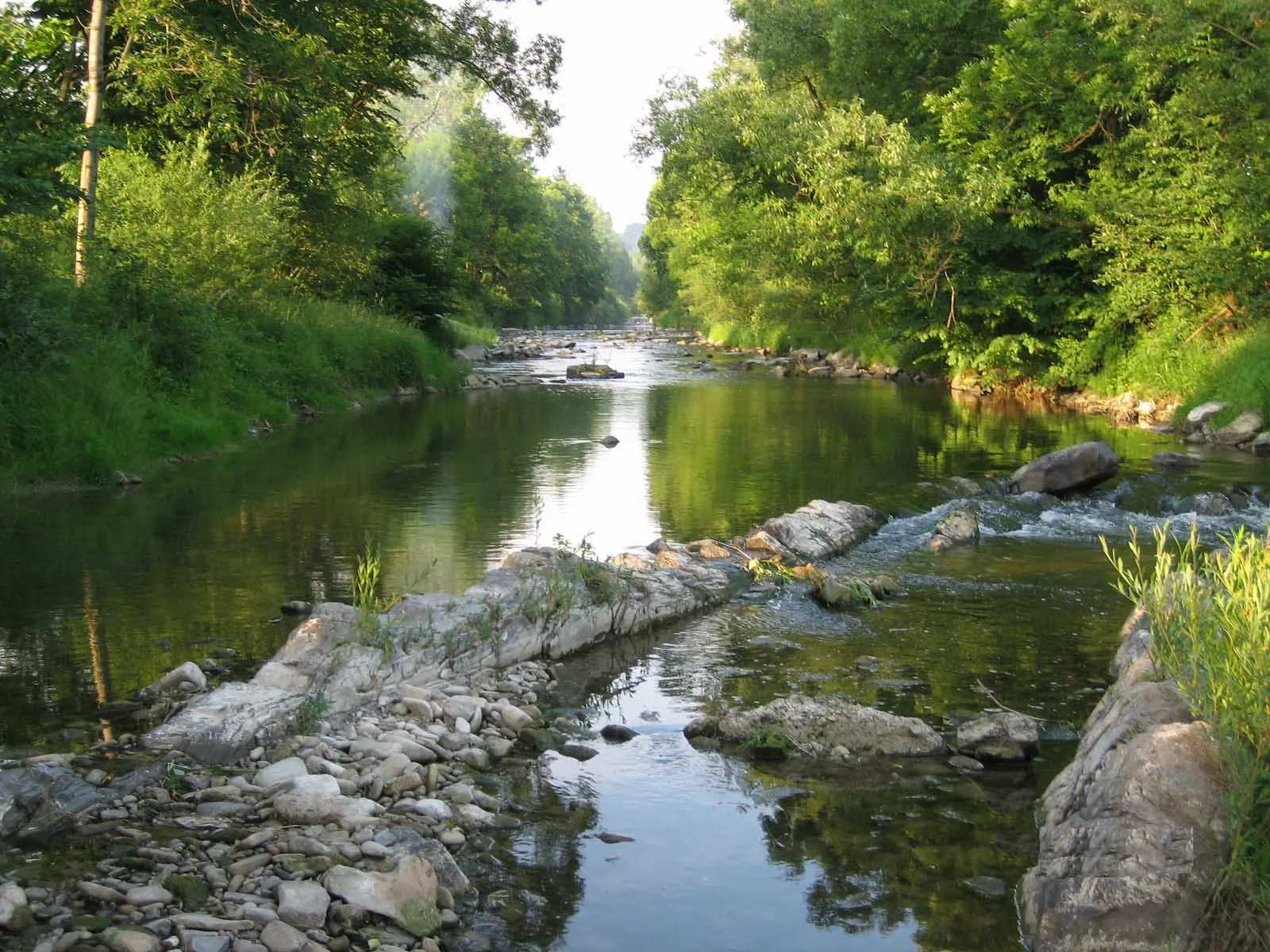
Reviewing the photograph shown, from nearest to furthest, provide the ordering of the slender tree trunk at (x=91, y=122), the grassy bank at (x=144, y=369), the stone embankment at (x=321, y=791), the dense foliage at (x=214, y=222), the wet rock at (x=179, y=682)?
the stone embankment at (x=321, y=791) < the wet rock at (x=179, y=682) < the grassy bank at (x=144, y=369) < the dense foliage at (x=214, y=222) < the slender tree trunk at (x=91, y=122)

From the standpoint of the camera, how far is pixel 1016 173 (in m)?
28.7

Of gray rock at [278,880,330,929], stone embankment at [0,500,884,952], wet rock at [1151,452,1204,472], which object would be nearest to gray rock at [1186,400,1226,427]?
wet rock at [1151,452,1204,472]

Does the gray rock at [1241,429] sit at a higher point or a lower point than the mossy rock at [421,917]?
higher

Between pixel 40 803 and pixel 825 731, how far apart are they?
437cm

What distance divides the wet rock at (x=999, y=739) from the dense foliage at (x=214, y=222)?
10488 mm

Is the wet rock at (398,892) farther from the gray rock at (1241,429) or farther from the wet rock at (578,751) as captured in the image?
the gray rock at (1241,429)

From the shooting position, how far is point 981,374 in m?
31.8

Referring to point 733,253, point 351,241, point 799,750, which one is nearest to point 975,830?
point 799,750

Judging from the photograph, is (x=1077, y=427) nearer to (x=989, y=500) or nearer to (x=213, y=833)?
(x=989, y=500)

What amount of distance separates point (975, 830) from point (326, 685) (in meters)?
4.03

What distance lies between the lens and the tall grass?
14.6ft

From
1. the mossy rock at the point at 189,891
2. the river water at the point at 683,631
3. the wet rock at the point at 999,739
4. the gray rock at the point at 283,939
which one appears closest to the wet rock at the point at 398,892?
the river water at the point at 683,631

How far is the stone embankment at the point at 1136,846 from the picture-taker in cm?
452

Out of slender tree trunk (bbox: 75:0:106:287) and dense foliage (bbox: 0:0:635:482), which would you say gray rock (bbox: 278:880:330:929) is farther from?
slender tree trunk (bbox: 75:0:106:287)
